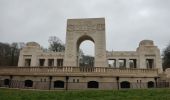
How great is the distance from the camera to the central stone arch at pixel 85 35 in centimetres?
2962

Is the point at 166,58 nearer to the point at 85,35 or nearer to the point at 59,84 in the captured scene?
the point at 85,35

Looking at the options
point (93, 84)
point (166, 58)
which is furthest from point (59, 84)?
point (166, 58)

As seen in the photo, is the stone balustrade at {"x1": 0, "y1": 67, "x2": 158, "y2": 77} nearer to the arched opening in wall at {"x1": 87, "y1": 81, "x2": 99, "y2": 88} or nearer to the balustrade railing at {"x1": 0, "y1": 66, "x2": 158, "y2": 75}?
the balustrade railing at {"x1": 0, "y1": 66, "x2": 158, "y2": 75}

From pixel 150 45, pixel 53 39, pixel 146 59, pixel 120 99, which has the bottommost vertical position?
pixel 120 99

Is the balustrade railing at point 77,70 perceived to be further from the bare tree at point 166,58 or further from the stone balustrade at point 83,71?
the bare tree at point 166,58

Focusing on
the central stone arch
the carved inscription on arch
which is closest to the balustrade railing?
the central stone arch

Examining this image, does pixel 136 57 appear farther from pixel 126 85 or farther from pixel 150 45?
pixel 126 85

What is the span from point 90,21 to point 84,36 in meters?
2.39

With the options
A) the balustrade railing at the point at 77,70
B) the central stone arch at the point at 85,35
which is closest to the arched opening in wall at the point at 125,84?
the balustrade railing at the point at 77,70

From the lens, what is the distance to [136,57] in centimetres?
4644

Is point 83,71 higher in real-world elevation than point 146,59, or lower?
lower

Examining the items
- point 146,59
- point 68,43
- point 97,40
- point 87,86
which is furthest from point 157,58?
point 87,86

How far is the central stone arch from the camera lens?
2962 cm

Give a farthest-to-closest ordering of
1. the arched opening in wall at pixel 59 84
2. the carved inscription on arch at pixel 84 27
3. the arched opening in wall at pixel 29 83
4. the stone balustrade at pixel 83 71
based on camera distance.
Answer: the carved inscription on arch at pixel 84 27, the arched opening in wall at pixel 29 83, the arched opening in wall at pixel 59 84, the stone balustrade at pixel 83 71
